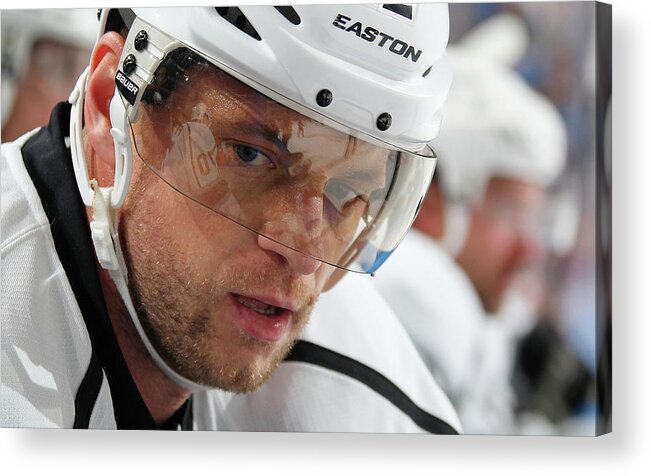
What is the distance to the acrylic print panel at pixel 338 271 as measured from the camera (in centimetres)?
229

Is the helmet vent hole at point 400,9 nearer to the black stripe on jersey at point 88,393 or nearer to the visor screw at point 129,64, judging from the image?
the visor screw at point 129,64

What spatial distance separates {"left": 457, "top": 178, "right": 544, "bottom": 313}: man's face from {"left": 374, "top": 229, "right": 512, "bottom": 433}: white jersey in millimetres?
31

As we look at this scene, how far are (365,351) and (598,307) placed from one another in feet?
1.60

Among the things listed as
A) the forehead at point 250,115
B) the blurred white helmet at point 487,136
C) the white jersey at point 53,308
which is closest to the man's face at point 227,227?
the forehead at point 250,115

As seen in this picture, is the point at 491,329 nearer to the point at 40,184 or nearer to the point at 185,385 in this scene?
the point at 185,385

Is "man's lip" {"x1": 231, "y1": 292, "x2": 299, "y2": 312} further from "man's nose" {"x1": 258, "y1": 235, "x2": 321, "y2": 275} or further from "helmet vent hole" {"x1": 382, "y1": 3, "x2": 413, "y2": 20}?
"helmet vent hole" {"x1": 382, "y1": 3, "x2": 413, "y2": 20}

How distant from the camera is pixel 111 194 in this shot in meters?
2.35

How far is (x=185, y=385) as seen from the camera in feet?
8.16

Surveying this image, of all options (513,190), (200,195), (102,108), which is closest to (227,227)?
(200,195)

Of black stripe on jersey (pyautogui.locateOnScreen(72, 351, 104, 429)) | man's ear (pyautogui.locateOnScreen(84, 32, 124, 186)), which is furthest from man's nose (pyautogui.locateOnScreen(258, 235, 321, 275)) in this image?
black stripe on jersey (pyautogui.locateOnScreen(72, 351, 104, 429))

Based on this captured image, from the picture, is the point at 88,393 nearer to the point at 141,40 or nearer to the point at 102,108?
the point at 102,108

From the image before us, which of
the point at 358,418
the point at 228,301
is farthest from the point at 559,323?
the point at 228,301

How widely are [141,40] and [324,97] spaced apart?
1.28 feet

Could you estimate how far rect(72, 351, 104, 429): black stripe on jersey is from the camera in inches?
95.8
